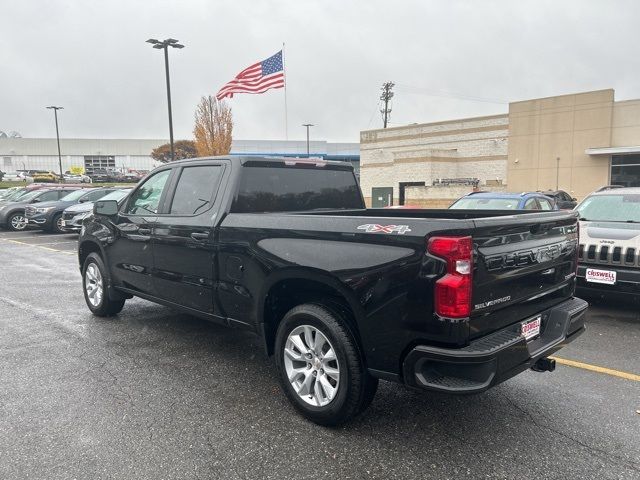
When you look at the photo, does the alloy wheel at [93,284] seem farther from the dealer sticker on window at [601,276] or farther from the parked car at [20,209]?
the parked car at [20,209]

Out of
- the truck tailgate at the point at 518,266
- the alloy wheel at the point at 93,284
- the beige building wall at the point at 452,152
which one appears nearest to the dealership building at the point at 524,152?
the beige building wall at the point at 452,152

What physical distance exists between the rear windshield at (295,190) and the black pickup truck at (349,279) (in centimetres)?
1

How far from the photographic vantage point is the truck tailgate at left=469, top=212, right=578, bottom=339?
2.85 m

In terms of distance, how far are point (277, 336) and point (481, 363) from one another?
1.57 metres

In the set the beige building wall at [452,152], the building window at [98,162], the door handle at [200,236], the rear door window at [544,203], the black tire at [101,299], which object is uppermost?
the building window at [98,162]

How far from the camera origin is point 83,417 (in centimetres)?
360

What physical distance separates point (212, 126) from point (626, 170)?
105 ft

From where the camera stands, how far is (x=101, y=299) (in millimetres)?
6180

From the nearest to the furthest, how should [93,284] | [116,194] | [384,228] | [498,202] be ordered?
[384,228]
[93,284]
[498,202]
[116,194]

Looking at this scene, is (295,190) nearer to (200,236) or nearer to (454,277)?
(200,236)

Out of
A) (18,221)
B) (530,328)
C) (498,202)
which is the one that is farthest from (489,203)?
(18,221)

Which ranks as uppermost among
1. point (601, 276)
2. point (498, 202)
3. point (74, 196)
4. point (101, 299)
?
point (74, 196)

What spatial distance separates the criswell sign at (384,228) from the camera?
2.91 metres

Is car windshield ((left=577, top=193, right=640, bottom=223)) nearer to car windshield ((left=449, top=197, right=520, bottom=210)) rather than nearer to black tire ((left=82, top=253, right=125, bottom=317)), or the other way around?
car windshield ((left=449, top=197, right=520, bottom=210))
